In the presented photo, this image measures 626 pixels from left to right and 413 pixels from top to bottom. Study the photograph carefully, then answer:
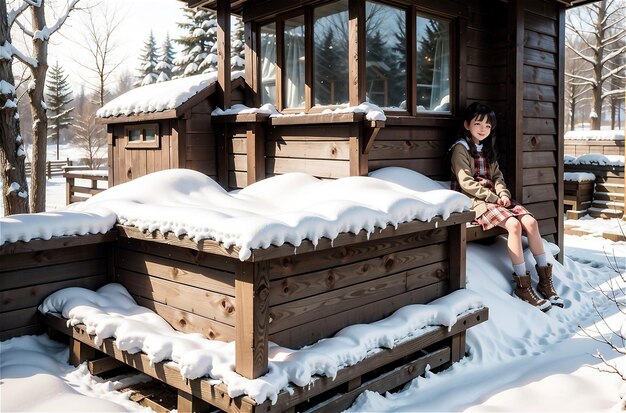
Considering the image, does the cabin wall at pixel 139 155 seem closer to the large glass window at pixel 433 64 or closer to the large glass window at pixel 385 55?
the large glass window at pixel 385 55

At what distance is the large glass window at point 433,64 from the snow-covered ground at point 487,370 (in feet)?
3.68

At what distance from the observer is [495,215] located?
5.52 meters

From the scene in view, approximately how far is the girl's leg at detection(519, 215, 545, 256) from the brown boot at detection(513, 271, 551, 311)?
0.28 meters

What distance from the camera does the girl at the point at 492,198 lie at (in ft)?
17.9

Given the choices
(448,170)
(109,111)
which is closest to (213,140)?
(109,111)

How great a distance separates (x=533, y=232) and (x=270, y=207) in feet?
9.35

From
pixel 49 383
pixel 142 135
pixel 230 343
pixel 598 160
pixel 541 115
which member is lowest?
pixel 49 383

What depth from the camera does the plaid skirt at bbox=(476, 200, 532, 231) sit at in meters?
5.50

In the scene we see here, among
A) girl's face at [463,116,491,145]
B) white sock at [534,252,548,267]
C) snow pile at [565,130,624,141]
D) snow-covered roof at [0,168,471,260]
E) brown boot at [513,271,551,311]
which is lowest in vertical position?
brown boot at [513,271,551,311]

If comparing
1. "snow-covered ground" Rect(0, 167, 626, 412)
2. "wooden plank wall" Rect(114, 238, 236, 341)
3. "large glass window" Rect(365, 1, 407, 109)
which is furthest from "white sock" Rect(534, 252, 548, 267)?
"wooden plank wall" Rect(114, 238, 236, 341)

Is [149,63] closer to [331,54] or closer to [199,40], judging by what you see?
[199,40]

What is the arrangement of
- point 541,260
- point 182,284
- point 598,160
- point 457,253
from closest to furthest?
point 182,284 < point 457,253 < point 541,260 < point 598,160

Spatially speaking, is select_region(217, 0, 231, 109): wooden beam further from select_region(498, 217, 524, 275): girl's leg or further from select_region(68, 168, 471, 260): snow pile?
select_region(498, 217, 524, 275): girl's leg

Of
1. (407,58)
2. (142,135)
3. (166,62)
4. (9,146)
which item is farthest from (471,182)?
(166,62)
